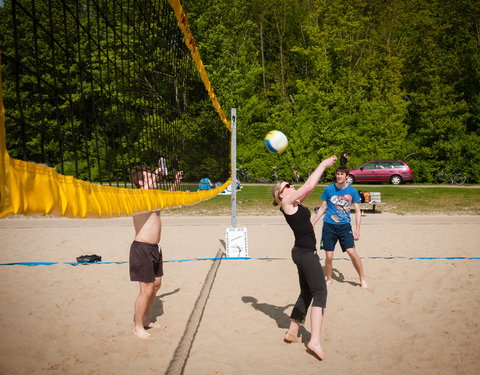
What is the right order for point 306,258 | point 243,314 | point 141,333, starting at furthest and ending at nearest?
point 243,314 → point 141,333 → point 306,258

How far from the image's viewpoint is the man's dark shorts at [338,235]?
5461 millimetres

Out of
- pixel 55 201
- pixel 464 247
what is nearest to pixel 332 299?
pixel 55 201

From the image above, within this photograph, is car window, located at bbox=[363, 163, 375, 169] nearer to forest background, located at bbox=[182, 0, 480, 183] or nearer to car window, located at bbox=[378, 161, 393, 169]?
car window, located at bbox=[378, 161, 393, 169]

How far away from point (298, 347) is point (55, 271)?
4.32 meters

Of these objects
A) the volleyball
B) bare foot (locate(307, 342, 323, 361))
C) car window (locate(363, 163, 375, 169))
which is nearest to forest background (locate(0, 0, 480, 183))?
car window (locate(363, 163, 375, 169))

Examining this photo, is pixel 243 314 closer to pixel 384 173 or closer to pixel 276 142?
pixel 276 142

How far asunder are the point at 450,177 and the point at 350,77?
962cm

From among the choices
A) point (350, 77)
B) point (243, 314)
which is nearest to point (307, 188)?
point (243, 314)

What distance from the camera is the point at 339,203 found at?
5516 mm

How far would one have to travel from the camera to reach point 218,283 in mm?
5867

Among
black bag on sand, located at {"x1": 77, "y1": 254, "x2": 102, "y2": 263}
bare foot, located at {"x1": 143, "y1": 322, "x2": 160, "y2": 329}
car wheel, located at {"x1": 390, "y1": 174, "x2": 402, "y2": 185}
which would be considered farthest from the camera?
car wheel, located at {"x1": 390, "y1": 174, "x2": 402, "y2": 185}

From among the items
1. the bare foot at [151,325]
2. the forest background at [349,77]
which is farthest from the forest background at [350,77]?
the bare foot at [151,325]

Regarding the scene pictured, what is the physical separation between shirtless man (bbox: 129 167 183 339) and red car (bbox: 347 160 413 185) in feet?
69.1

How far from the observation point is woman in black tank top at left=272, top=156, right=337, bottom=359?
358 cm
